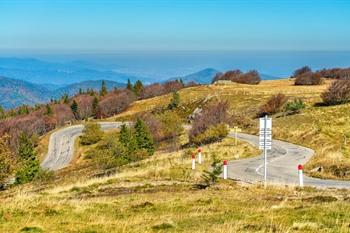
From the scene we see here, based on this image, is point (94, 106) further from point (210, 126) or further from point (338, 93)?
point (210, 126)

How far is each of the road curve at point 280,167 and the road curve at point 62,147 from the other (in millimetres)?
45384

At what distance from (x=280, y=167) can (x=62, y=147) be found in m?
68.7

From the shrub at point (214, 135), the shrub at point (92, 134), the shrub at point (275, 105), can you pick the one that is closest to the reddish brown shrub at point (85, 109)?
the shrub at point (92, 134)

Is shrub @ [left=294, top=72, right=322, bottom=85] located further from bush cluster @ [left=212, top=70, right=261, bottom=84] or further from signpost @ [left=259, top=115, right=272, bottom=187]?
signpost @ [left=259, top=115, right=272, bottom=187]

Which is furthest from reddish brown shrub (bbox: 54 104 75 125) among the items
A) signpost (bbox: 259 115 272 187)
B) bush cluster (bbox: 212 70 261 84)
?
signpost (bbox: 259 115 272 187)

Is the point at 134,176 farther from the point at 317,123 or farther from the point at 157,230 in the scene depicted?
the point at 317,123

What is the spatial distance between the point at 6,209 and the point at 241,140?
35726 millimetres

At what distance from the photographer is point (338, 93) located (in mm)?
62312

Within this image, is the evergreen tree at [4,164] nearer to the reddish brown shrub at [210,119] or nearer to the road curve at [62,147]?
the reddish brown shrub at [210,119]

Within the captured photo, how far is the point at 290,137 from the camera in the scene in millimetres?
48594

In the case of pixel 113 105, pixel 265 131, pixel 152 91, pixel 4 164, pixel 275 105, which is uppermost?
pixel 265 131

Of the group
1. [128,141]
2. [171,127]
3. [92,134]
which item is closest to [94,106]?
[92,134]

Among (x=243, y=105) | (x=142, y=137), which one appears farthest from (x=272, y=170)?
(x=243, y=105)

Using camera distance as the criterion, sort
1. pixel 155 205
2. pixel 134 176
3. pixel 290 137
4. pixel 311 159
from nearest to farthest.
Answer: pixel 155 205
pixel 134 176
pixel 311 159
pixel 290 137
